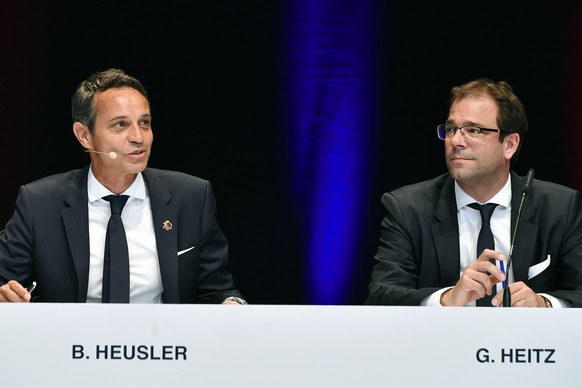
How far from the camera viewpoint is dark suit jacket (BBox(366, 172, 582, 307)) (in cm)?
312

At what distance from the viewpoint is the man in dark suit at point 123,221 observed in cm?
312

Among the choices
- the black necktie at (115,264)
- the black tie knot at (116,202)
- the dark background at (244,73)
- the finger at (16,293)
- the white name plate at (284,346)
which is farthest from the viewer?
the dark background at (244,73)

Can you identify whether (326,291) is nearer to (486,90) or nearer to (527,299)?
A: (486,90)

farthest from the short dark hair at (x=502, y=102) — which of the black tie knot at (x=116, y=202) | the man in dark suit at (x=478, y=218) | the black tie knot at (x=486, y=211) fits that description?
the black tie knot at (x=116, y=202)

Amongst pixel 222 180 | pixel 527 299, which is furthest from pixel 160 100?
pixel 527 299

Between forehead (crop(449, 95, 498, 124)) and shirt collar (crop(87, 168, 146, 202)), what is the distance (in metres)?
1.08

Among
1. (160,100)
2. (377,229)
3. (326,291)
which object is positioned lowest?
(326,291)

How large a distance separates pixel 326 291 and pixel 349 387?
83.7 inches

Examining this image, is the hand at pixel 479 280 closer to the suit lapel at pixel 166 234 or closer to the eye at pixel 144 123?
the suit lapel at pixel 166 234

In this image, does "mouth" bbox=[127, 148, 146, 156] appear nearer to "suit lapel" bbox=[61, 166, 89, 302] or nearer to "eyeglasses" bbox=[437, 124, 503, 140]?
"suit lapel" bbox=[61, 166, 89, 302]

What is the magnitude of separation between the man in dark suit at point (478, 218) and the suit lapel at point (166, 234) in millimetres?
646

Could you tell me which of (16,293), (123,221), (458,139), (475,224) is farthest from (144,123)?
(475,224)

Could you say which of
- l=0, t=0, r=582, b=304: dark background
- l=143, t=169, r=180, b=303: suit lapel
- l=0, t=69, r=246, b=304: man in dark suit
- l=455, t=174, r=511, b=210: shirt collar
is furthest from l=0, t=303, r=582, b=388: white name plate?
l=0, t=0, r=582, b=304: dark background

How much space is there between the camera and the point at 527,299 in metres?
2.70
